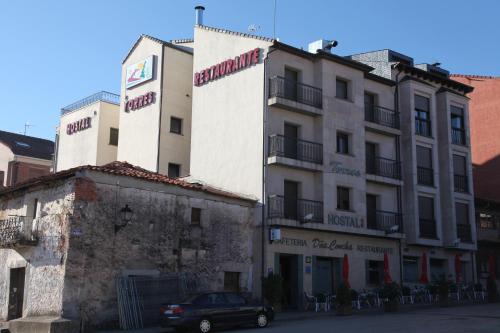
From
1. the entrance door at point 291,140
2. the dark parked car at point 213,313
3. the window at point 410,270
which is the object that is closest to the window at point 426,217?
the window at point 410,270

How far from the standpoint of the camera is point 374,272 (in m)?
31.7

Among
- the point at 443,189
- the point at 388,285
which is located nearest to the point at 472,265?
the point at 443,189

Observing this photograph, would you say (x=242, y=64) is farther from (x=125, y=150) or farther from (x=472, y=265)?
(x=472, y=265)

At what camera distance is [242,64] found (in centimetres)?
2994

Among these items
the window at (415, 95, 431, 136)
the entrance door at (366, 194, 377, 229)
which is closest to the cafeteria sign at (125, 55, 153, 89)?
the entrance door at (366, 194, 377, 229)

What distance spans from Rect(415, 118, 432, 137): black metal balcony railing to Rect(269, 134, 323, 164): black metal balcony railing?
7.90 metres

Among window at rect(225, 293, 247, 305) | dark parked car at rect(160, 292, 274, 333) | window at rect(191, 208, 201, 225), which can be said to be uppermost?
window at rect(191, 208, 201, 225)

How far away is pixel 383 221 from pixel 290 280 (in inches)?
266

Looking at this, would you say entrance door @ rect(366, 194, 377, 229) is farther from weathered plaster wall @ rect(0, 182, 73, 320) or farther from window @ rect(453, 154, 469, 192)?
weathered plaster wall @ rect(0, 182, 73, 320)

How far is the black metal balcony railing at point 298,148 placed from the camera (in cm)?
2817

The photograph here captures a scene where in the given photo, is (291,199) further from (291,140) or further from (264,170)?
(291,140)

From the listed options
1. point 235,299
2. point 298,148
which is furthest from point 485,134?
point 235,299

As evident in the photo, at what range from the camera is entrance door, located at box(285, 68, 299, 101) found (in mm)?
29578

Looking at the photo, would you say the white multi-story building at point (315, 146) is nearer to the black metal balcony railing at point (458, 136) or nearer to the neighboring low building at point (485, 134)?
the black metal balcony railing at point (458, 136)
